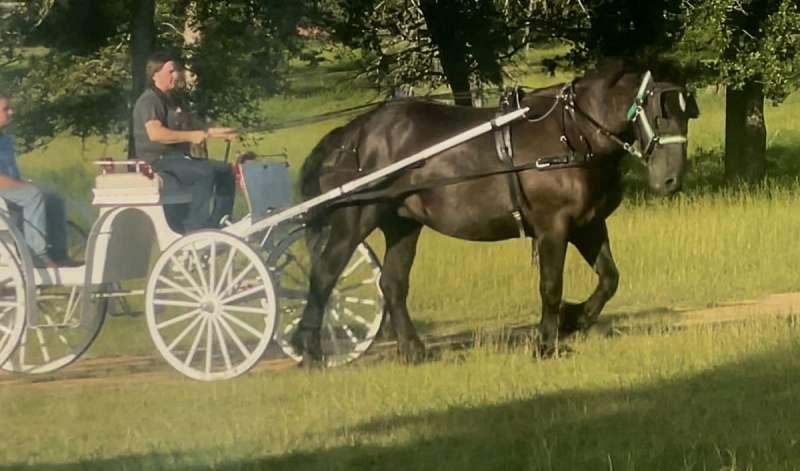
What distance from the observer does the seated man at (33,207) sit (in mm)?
6285

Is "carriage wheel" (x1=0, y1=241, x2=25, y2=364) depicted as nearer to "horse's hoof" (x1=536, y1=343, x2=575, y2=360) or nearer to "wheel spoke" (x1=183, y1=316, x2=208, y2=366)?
"wheel spoke" (x1=183, y1=316, x2=208, y2=366)

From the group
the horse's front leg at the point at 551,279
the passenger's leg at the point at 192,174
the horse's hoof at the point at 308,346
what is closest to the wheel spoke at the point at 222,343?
the passenger's leg at the point at 192,174

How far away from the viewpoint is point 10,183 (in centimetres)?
641

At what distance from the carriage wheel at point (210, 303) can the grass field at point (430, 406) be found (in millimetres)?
122

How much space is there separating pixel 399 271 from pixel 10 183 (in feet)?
7.66

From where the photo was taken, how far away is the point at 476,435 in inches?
226

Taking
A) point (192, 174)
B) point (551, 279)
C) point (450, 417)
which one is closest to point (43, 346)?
point (192, 174)

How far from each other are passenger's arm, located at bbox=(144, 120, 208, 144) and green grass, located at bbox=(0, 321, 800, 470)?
0.91 metres

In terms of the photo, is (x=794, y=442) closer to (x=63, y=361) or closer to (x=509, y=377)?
(x=509, y=377)

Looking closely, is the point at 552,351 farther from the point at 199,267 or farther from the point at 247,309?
the point at 199,267

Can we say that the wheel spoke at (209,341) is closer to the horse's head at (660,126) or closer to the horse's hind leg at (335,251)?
the horse's hind leg at (335,251)

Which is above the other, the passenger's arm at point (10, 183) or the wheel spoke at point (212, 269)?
the passenger's arm at point (10, 183)

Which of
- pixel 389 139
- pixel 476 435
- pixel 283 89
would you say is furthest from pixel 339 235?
pixel 476 435

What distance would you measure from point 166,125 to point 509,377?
166 centimetres
